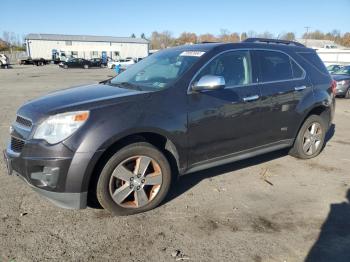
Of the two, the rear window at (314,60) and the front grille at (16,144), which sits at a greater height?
the rear window at (314,60)

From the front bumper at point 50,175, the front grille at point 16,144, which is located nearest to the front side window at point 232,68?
the front bumper at point 50,175

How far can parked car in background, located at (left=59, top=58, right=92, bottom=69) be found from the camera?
4783 centimetres

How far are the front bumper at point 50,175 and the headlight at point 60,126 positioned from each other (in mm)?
102

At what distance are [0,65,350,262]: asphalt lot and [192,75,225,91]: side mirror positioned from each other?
136 centimetres

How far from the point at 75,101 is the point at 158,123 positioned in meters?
0.91

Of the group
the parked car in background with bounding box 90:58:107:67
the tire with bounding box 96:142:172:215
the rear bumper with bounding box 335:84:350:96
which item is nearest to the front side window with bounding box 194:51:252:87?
the tire with bounding box 96:142:172:215

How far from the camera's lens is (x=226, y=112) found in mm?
4297

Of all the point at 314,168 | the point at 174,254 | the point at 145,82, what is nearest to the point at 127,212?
the point at 174,254

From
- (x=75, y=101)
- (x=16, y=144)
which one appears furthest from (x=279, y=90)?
(x=16, y=144)

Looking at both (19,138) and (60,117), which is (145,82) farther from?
(19,138)

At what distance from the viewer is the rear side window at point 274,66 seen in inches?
191

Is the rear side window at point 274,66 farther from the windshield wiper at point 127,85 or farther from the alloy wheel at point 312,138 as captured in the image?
the windshield wiper at point 127,85

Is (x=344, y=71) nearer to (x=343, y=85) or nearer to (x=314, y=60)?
(x=343, y=85)

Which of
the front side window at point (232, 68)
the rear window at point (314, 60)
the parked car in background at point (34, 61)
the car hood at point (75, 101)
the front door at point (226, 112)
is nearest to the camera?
the car hood at point (75, 101)
